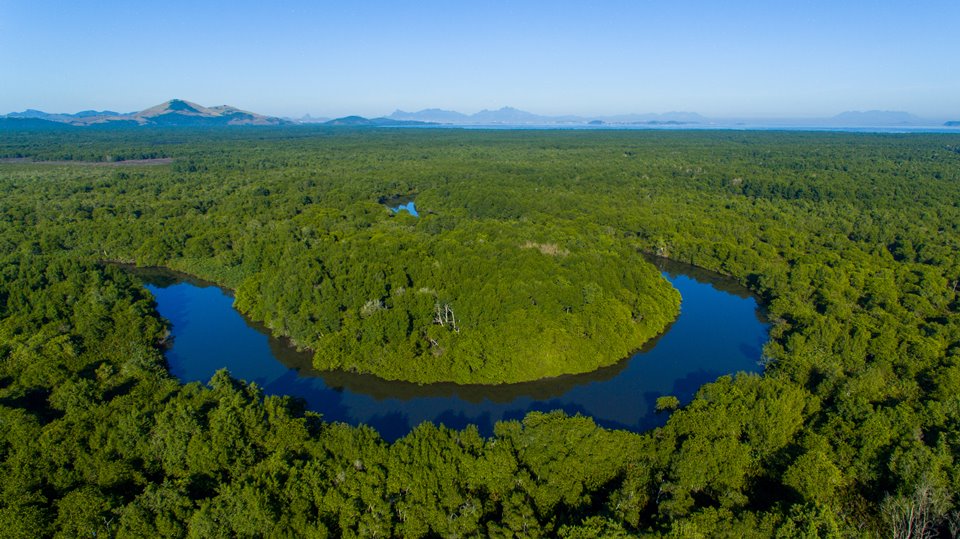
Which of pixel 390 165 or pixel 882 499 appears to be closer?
pixel 882 499

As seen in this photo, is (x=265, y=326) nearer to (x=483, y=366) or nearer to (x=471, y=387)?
(x=471, y=387)

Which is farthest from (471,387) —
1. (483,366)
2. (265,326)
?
(265,326)

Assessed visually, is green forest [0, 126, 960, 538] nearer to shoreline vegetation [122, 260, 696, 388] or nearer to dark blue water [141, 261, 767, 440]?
shoreline vegetation [122, 260, 696, 388]

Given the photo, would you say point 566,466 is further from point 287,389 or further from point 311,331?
point 311,331

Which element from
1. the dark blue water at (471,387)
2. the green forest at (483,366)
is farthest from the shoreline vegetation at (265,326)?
the green forest at (483,366)

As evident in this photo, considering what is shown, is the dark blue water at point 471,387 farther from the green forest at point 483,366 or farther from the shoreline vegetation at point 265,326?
the green forest at point 483,366

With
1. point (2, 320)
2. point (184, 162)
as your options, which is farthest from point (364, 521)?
point (184, 162)
